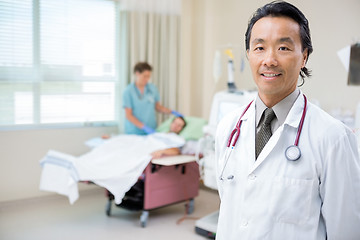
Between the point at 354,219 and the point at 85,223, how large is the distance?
2469 mm

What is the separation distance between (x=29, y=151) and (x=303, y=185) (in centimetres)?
292

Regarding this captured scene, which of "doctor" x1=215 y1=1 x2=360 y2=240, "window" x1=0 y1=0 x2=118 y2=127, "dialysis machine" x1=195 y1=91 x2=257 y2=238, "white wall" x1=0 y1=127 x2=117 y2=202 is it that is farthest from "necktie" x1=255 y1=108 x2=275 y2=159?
"white wall" x1=0 y1=127 x2=117 y2=202

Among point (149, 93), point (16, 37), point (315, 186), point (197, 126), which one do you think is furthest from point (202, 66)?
point (315, 186)

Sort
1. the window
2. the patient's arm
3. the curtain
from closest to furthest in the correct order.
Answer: the window, the patient's arm, the curtain

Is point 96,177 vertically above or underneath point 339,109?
underneath

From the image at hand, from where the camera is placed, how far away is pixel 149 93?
148 inches

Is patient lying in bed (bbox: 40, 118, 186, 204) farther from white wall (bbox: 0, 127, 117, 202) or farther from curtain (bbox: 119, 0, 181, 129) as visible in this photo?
curtain (bbox: 119, 0, 181, 129)

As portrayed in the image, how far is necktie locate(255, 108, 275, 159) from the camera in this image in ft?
3.43

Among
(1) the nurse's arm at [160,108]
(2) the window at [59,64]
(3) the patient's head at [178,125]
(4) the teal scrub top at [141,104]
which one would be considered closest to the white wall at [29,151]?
(2) the window at [59,64]

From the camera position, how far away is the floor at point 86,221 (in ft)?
9.16

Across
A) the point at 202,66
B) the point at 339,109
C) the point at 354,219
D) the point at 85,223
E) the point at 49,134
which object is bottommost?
the point at 85,223

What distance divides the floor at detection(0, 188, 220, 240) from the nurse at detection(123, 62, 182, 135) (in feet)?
2.52

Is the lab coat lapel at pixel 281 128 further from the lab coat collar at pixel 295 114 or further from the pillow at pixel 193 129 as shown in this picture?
the pillow at pixel 193 129

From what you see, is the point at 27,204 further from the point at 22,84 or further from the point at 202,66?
the point at 202,66
